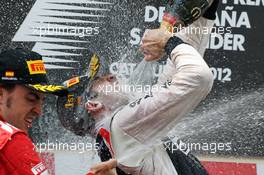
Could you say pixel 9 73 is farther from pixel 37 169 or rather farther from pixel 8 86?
pixel 37 169

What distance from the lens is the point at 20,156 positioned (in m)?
1.94

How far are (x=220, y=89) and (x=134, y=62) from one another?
52cm

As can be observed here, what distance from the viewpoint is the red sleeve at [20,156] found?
1.92 meters

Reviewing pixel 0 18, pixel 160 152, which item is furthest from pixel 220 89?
pixel 160 152

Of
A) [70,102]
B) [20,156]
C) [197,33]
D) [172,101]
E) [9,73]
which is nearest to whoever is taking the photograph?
[20,156]

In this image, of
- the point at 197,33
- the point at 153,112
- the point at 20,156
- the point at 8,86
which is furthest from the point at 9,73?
the point at 197,33

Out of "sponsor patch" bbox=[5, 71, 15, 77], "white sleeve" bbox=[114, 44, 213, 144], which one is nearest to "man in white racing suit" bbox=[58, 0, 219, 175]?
"white sleeve" bbox=[114, 44, 213, 144]

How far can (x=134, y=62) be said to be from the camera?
3982mm

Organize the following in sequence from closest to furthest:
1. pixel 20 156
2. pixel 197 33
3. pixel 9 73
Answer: pixel 20 156 < pixel 9 73 < pixel 197 33

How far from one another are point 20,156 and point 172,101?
62 cm

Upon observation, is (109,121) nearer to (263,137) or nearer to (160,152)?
(160,152)

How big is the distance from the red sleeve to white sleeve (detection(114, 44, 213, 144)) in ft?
1.80

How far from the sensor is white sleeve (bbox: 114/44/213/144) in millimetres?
2299

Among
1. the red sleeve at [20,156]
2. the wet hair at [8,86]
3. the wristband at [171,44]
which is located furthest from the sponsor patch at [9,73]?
the wristband at [171,44]
